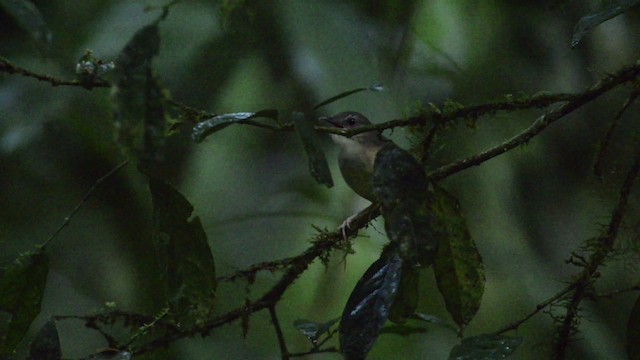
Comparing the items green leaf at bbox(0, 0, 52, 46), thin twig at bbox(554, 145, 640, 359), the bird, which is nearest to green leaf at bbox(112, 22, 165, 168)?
green leaf at bbox(0, 0, 52, 46)

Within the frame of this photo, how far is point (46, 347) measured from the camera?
104 centimetres

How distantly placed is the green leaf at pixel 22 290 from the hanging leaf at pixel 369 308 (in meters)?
0.41

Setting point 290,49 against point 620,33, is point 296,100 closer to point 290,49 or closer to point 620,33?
point 290,49

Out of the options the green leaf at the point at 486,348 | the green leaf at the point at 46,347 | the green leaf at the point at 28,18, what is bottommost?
the green leaf at the point at 486,348

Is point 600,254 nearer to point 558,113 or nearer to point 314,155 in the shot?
point 558,113

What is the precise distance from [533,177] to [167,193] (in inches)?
62.7

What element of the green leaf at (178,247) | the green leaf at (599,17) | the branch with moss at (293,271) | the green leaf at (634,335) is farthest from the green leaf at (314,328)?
the green leaf at (599,17)

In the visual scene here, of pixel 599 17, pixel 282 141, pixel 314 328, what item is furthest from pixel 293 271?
pixel 282 141

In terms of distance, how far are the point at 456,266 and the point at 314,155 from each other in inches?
10.3

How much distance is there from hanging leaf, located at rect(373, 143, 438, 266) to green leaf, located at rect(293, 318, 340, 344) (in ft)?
1.41

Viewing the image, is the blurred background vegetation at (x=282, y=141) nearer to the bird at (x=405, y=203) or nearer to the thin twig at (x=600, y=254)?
the thin twig at (x=600, y=254)

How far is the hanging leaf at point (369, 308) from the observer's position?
0.93 meters

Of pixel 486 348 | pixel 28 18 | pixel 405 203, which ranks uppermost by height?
pixel 28 18

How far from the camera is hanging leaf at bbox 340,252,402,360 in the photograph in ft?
3.05
